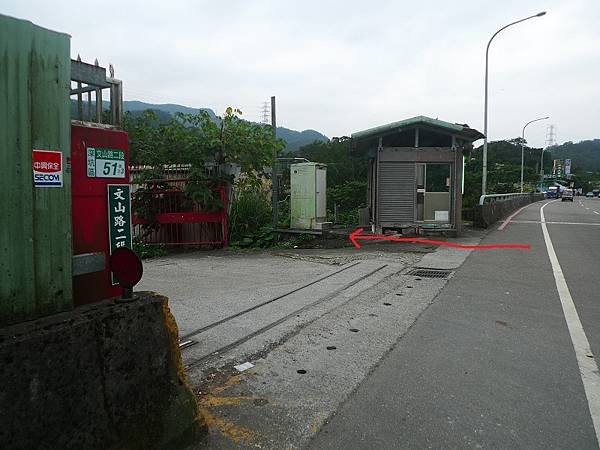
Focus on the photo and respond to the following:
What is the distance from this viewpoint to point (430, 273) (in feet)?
27.0

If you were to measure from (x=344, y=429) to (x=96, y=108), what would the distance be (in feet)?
8.30

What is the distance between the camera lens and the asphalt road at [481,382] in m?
2.98

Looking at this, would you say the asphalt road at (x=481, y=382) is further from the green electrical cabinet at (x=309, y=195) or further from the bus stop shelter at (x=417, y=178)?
the bus stop shelter at (x=417, y=178)

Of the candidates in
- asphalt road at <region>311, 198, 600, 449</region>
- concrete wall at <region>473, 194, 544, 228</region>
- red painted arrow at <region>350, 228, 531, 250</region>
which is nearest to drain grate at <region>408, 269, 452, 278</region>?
asphalt road at <region>311, 198, 600, 449</region>

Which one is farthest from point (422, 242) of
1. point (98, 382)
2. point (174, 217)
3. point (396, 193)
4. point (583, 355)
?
point (98, 382)

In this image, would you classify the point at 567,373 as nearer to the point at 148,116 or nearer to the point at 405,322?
the point at 405,322

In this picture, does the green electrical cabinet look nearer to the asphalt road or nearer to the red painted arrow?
the red painted arrow

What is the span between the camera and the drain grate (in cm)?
803

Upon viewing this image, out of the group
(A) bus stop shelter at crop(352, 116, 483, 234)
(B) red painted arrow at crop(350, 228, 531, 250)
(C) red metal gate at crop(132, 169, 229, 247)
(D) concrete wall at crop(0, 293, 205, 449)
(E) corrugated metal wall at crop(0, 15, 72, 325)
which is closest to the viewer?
(D) concrete wall at crop(0, 293, 205, 449)

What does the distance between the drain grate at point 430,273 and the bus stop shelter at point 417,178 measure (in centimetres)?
508

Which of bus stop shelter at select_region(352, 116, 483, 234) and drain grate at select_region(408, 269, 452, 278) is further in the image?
bus stop shelter at select_region(352, 116, 483, 234)

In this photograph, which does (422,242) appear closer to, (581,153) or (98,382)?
(98,382)

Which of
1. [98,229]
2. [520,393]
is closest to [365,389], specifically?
[520,393]

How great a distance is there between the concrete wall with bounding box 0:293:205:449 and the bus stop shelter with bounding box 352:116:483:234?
1117 centimetres
